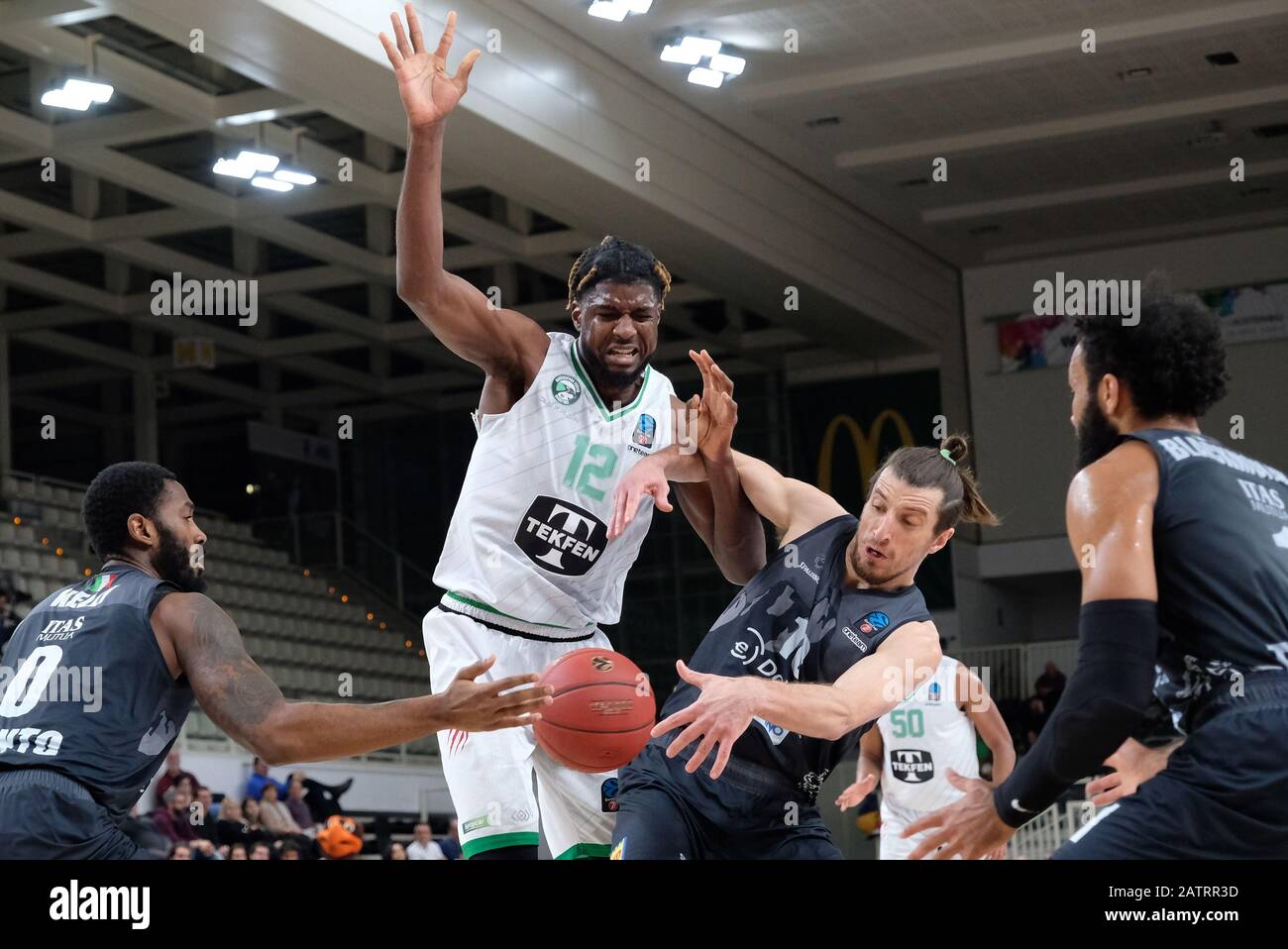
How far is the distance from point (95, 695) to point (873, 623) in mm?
2030

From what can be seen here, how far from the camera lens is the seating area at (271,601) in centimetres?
1786

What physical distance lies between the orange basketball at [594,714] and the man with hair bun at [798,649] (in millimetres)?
318

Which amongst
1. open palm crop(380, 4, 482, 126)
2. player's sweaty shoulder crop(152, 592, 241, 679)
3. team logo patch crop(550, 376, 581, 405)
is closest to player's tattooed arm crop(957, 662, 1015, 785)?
team logo patch crop(550, 376, 581, 405)

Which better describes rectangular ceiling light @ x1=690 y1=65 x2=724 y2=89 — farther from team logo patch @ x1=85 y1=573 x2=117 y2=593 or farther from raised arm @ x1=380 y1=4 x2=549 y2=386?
team logo patch @ x1=85 y1=573 x2=117 y2=593

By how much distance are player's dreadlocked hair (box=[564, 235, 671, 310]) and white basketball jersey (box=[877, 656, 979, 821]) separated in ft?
12.6

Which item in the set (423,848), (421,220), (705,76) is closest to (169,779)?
(423,848)

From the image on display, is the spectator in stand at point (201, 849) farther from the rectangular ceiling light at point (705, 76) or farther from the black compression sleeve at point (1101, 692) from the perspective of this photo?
the black compression sleeve at point (1101, 692)

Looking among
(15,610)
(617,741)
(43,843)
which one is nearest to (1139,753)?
(617,741)

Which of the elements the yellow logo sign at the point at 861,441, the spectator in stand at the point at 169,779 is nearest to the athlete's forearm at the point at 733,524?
the spectator in stand at the point at 169,779

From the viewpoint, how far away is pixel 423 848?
533 inches

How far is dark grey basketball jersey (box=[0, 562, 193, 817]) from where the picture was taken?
4.28 m

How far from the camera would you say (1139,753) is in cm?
396

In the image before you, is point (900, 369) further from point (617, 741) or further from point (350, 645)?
point (617, 741)
